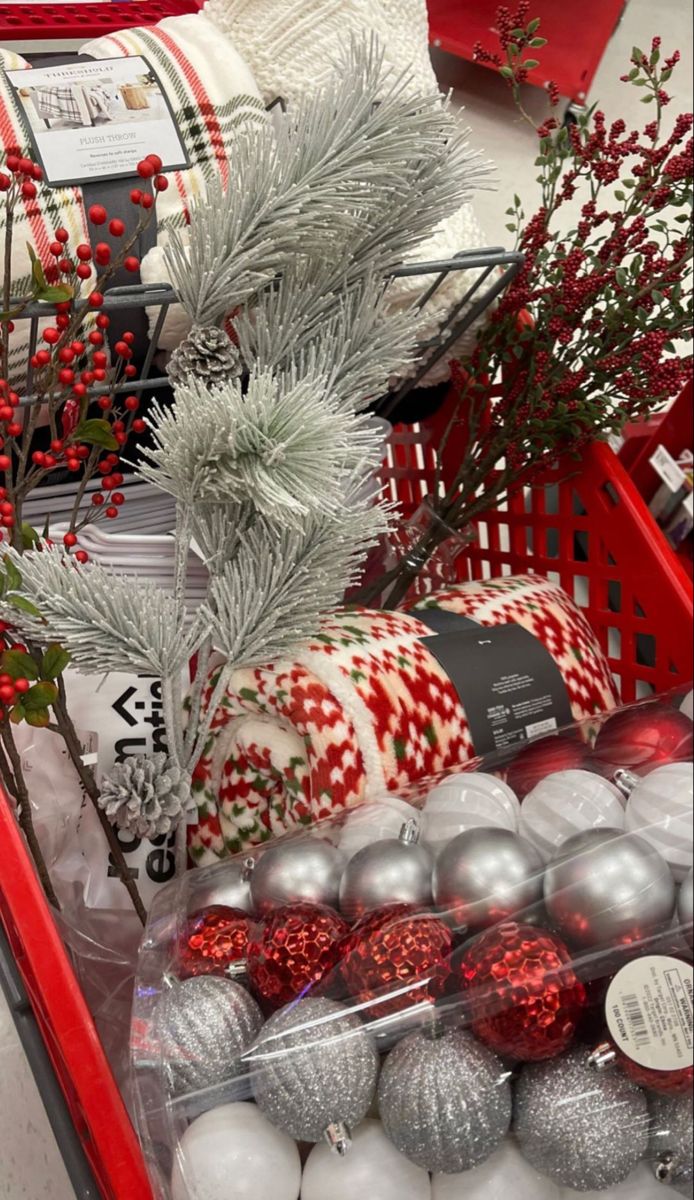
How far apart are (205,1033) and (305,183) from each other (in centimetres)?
42

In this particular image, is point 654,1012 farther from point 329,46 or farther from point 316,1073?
point 329,46

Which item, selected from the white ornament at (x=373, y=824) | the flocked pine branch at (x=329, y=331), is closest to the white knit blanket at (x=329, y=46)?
the flocked pine branch at (x=329, y=331)

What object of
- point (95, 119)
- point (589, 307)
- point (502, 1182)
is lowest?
point (502, 1182)

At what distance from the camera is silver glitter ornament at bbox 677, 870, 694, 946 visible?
43 cm

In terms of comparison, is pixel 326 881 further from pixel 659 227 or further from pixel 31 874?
pixel 659 227

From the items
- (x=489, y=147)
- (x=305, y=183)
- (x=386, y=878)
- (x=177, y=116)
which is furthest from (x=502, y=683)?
(x=489, y=147)

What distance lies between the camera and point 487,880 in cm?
47

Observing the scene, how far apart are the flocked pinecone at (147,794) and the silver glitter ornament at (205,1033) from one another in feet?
0.34

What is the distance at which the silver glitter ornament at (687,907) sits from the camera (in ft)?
1.40

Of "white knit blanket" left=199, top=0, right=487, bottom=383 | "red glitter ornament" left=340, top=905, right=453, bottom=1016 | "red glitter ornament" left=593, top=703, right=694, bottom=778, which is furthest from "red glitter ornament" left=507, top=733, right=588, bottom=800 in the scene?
"white knit blanket" left=199, top=0, right=487, bottom=383

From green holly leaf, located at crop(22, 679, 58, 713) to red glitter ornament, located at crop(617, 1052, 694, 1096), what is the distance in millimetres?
297

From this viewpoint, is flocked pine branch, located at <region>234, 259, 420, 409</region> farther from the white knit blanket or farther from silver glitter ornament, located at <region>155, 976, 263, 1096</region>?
silver glitter ornament, located at <region>155, 976, 263, 1096</region>

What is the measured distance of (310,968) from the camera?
0.47 m

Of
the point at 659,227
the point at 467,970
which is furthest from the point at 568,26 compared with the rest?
the point at 467,970
